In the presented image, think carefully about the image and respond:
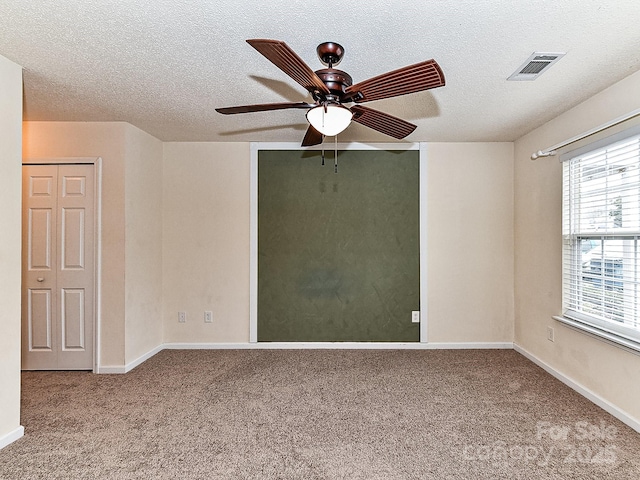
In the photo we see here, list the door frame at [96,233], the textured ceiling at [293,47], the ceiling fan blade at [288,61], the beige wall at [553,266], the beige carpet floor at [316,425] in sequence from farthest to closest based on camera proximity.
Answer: the door frame at [96,233]
the beige wall at [553,266]
the beige carpet floor at [316,425]
the textured ceiling at [293,47]
the ceiling fan blade at [288,61]

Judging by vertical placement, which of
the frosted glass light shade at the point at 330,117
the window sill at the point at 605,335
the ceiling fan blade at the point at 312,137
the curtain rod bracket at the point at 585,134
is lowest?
the window sill at the point at 605,335

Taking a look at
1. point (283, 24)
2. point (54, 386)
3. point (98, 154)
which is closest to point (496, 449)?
point (283, 24)

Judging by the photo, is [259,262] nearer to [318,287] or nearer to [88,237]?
[318,287]

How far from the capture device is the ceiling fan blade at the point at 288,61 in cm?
138

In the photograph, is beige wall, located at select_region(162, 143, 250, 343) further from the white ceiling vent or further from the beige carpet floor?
the white ceiling vent

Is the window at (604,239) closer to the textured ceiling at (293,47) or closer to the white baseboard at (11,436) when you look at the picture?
the textured ceiling at (293,47)

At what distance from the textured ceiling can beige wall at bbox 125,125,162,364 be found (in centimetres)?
60

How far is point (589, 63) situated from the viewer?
222 cm

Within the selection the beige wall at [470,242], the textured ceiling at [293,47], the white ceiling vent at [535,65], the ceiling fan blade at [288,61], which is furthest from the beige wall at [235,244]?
the ceiling fan blade at [288,61]

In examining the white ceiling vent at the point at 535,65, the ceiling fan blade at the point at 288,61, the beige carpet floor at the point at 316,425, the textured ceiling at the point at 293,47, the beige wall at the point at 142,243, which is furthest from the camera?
the beige wall at the point at 142,243

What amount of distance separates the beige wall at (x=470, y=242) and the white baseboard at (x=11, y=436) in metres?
3.67

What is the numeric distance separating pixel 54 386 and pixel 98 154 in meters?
2.09

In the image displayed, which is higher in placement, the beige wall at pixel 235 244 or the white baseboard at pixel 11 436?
the beige wall at pixel 235 244

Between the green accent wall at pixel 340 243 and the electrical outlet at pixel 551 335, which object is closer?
the electrical outlet at pixel 551 335
